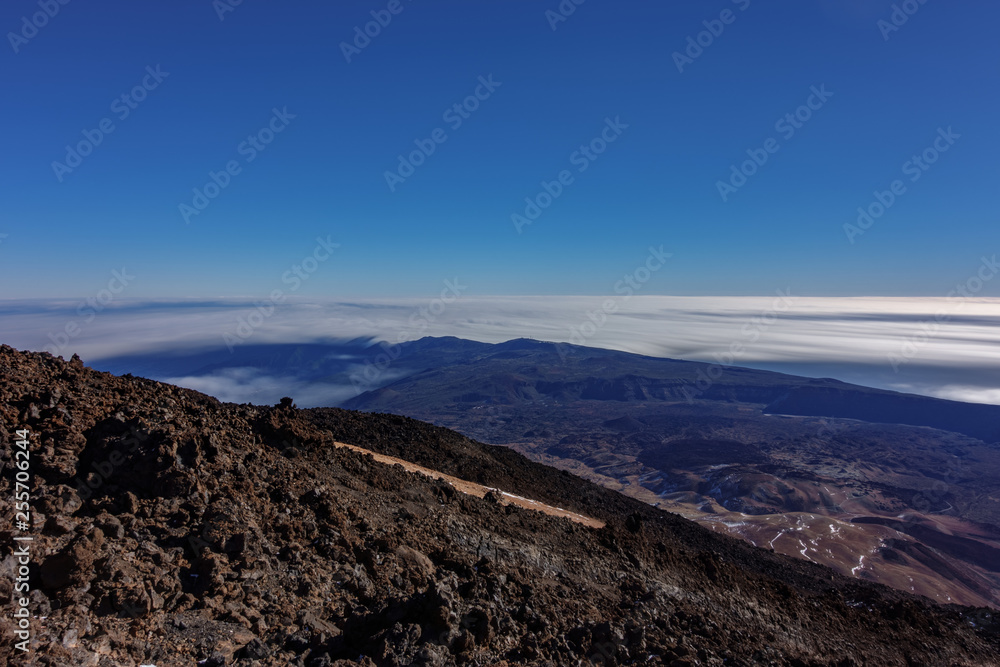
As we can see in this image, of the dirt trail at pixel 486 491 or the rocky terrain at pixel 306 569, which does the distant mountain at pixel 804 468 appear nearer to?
the dirt trail at pixel 486 491

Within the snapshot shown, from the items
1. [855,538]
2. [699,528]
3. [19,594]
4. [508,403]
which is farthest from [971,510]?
[19,594]

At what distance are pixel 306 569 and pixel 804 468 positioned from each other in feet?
439

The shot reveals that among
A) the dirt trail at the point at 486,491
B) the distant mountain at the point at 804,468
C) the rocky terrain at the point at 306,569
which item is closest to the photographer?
the rocky terrain at the point at 306,569

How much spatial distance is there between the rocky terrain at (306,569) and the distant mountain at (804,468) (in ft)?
189

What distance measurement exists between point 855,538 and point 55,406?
273ft

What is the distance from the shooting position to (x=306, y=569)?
25.0 ft

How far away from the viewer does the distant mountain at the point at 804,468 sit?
6431 centimetres

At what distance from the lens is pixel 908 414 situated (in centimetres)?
19825

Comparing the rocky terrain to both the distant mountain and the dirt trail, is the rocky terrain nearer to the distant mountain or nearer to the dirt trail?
the dirt trail

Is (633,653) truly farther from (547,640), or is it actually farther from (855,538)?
(855,538)

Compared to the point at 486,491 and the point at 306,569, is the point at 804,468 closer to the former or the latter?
the point at 486,491

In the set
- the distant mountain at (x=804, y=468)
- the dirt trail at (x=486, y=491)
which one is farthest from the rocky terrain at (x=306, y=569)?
the distant mountain at (x=804, y=468)

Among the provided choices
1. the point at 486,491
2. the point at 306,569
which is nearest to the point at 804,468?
the point at 486,491

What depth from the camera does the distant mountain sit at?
64.3 m
